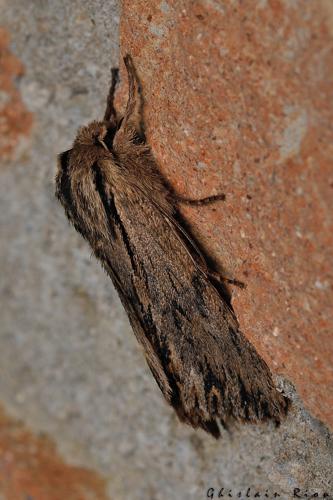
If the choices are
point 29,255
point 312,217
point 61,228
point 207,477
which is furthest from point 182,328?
point 29,255

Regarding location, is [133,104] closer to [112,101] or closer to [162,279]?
[112,101]

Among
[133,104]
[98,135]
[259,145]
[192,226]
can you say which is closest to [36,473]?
[192,226]

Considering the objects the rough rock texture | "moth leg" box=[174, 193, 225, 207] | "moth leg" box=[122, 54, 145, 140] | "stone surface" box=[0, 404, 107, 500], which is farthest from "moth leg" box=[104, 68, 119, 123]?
"stone surface" box=[0, 404, 107, 500]

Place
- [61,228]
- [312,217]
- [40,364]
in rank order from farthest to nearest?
[40,364] < [61,228] < [312,217]

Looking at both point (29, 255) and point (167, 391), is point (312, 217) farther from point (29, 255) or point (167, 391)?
point (29, 255)

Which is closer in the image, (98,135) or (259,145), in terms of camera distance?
(259,145)

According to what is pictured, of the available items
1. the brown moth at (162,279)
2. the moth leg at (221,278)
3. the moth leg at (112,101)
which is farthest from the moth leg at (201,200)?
the moth leg at (112,101)
